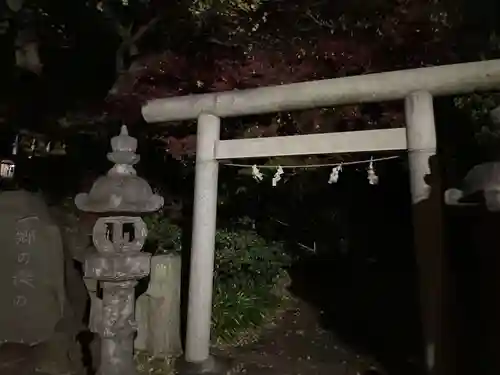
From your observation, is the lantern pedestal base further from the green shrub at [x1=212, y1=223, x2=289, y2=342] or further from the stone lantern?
the green shrub at [x1=212, y1=223, x2=289, y2=342]

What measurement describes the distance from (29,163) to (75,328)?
11.7 feet

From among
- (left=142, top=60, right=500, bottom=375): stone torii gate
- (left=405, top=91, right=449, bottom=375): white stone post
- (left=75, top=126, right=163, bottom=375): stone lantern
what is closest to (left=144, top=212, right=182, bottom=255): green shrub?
(left=142, top=60, right=500, bottom=375): stone torii gate

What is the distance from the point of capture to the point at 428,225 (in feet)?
13.4

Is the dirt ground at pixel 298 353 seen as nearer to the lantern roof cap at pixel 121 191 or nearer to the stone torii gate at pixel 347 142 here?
the stone torii gate at pixel 347 142

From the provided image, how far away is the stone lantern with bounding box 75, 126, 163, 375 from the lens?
163 inches

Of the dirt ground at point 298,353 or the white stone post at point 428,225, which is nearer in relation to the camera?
the white stone post at point 428,225

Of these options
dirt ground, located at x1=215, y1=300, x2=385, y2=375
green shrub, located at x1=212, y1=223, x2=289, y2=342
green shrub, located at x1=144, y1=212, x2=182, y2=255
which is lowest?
dirt ground, located at x1=215, y1=300, x2=385, y2=375

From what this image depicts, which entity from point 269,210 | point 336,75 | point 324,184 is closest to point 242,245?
point 269,210

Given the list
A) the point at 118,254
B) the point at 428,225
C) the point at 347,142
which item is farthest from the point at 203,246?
the point at 428,225

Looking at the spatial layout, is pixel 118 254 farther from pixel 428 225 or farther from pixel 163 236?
pixel 163 236

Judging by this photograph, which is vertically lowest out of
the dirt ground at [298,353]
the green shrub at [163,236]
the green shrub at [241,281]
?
the dirt ground at [298,353]

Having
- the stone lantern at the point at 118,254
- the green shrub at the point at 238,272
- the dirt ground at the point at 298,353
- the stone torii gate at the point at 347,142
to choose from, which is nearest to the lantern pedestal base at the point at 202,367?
the stone torii gate at the point at 347,142

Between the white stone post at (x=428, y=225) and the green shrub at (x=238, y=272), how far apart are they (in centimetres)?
315

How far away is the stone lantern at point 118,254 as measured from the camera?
163 inches
